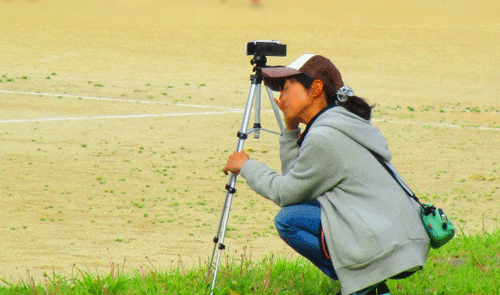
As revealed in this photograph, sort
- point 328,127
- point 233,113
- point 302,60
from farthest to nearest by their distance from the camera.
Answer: point 233,113 < point 302,60 < point 328,127

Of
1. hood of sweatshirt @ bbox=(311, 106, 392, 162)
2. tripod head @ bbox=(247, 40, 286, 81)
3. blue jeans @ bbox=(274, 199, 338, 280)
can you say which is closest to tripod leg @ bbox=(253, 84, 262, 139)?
tripod head @ bbox=(247, 40, 286, 81)

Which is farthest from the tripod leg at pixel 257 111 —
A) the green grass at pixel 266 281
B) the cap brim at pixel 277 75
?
the green grass at pixel 266 281

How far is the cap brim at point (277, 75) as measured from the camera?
3.64 meters

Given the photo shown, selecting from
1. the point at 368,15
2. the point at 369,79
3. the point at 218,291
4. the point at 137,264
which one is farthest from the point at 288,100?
the point at 368,15

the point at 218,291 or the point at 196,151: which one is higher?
the point at 218,291

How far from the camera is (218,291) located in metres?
4.12

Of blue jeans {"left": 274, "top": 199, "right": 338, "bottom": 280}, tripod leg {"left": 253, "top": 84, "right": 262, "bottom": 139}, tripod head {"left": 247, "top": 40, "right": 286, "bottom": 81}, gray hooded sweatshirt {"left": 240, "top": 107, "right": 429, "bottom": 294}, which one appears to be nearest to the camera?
gray hooded sweatshirt {"left": 240, "top": 107, "right": 429, "bottom": 294}

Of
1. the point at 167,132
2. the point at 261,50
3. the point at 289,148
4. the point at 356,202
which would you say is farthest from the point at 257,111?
the point at 167,132

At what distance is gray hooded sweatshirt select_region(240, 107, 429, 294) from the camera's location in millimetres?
3420

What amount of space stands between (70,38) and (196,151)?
15518 millimetres

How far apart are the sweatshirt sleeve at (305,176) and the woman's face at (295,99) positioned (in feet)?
0.87

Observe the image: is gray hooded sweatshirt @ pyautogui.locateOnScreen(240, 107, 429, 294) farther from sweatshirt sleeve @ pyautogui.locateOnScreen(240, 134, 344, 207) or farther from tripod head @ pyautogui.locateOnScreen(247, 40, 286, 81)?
tripod head @ pyautogui.locateOnScreen(247, 40, 286, 81)

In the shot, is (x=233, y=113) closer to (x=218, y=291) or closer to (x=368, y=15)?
(x=218, y=291)

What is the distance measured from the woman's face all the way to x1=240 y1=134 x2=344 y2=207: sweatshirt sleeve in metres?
0.27
